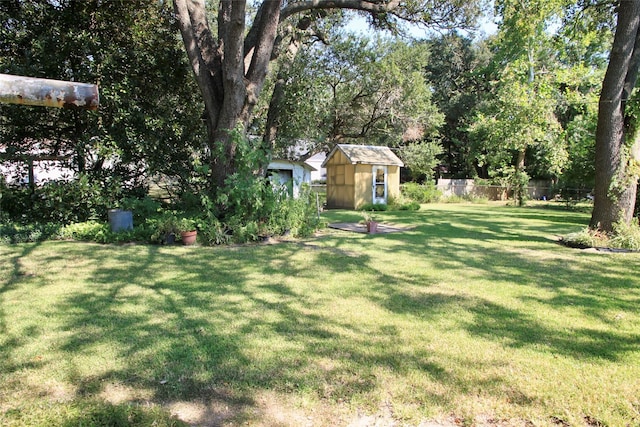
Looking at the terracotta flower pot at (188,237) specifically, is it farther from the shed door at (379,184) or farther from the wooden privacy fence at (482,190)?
the wooden privacy fence at (482,190)

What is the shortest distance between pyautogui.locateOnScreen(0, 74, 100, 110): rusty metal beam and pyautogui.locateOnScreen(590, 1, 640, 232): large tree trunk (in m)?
9.58

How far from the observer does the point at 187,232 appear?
8281 mm

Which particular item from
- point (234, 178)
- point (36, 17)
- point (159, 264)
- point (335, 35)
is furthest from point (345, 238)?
point (335, 35)

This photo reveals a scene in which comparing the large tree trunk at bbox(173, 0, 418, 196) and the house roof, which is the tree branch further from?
the house roof

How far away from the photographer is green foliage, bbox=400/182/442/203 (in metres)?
22.2

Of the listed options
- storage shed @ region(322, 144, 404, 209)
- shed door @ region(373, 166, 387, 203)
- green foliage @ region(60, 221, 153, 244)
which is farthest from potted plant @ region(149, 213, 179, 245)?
shed door @ region(373, 166, 387, 203)

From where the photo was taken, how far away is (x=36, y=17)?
9.58 m

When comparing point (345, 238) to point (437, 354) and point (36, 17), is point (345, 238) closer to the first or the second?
point (437, 354)

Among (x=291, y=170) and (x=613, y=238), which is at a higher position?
(x=291, y=170)

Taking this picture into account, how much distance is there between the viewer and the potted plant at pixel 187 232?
8.27 meters

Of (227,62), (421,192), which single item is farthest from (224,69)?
(421,192)

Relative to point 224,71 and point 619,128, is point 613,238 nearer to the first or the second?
point 619,128

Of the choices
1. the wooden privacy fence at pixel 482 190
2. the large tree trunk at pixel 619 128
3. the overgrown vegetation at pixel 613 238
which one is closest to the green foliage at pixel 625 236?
the overgrown vegetation at pixel 613 238

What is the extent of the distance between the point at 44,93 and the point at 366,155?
17856mm
